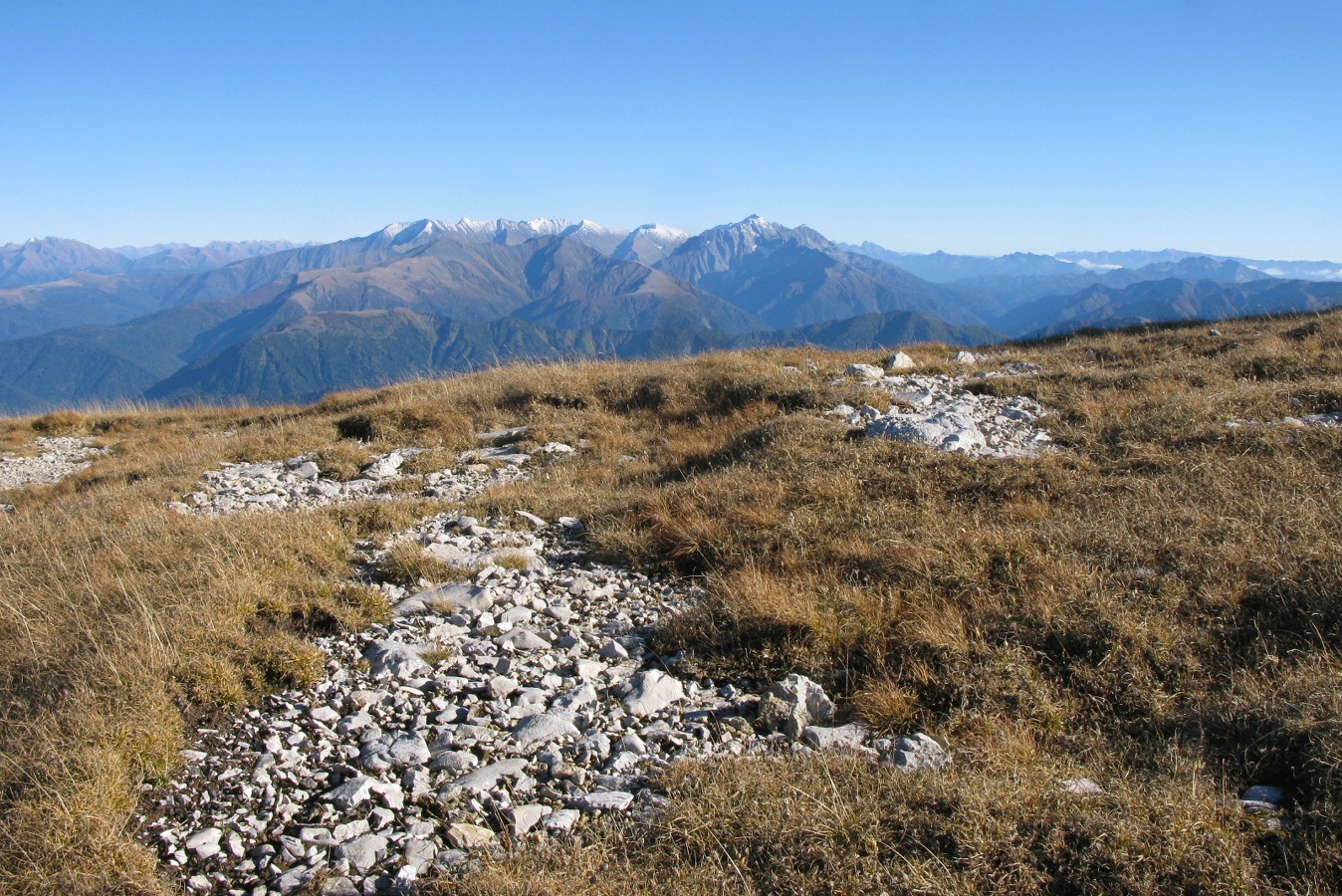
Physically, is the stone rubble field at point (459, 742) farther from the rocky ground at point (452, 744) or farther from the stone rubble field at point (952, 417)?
the stone rubble field at point (952, 417)

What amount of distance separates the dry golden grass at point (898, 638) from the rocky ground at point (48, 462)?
6534mm

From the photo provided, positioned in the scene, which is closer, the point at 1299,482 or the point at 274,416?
the point at 1299,482

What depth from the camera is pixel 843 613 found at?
5.66 metres

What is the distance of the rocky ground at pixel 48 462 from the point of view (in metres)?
15.1

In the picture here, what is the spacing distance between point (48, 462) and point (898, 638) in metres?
20.3

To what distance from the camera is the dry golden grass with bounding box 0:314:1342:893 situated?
3264 mm

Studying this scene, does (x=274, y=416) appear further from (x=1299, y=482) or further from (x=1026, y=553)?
(x=1299, y=482)

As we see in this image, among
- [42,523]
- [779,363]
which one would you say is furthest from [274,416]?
[779,363]

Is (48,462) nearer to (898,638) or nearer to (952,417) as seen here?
(952,417)

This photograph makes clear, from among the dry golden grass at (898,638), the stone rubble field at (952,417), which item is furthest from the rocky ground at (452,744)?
the stone rubble field at (952,417)

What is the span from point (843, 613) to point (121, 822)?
468cm

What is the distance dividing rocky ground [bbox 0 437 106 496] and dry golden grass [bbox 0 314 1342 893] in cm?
653

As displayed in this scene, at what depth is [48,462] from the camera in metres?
16.9

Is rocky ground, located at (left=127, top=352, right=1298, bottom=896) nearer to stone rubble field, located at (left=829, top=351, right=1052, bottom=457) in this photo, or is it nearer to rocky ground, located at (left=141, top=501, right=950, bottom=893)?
rocky ground, located at (left=141, top=501, right=950, bottom=893)
